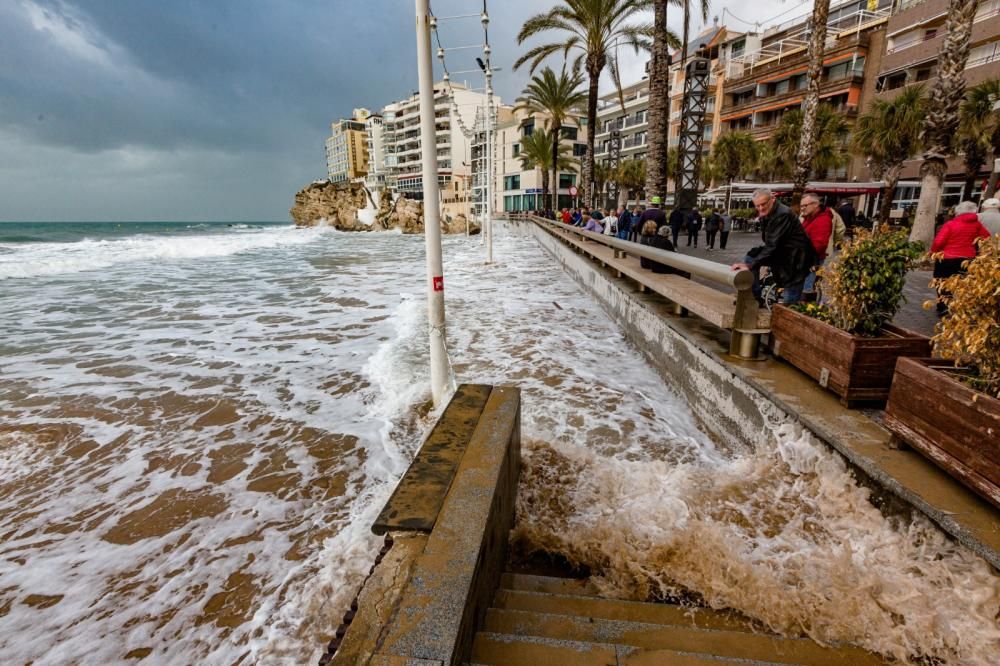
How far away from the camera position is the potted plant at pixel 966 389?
1.97 meters

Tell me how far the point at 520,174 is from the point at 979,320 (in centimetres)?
7902

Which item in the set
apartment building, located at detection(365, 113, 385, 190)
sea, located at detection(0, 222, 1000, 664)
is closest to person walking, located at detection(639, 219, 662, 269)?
sea, located at detection(0, 222, 1000, 664)

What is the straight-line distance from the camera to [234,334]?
807 centimetres

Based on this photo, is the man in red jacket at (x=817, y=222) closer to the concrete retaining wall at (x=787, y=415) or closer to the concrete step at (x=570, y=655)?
the concrete retaining wall at (x=787, y=415)

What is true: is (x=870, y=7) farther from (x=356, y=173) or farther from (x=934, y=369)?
(x=356, y=173)

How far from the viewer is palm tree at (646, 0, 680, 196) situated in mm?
13197

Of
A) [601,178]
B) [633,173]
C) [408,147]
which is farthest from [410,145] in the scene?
[633,173]

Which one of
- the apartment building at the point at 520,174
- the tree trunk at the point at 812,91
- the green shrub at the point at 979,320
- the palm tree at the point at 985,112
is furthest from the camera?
the apartment building at the point at 520,174

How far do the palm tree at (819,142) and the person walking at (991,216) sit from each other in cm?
2709

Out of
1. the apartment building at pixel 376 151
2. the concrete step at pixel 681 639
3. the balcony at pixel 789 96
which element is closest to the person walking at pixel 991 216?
the concrete step at pixel 681 639

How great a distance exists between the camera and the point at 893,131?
23297 mm

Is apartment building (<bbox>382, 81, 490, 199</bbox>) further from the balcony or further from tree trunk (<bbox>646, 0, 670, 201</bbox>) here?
tree trunk (<bbox>646, 0, 670, 201</bbox>)

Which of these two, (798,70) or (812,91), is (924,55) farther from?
A: (812,91)

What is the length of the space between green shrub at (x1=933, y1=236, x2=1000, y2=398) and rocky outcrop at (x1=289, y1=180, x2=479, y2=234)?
4277 centimetres
